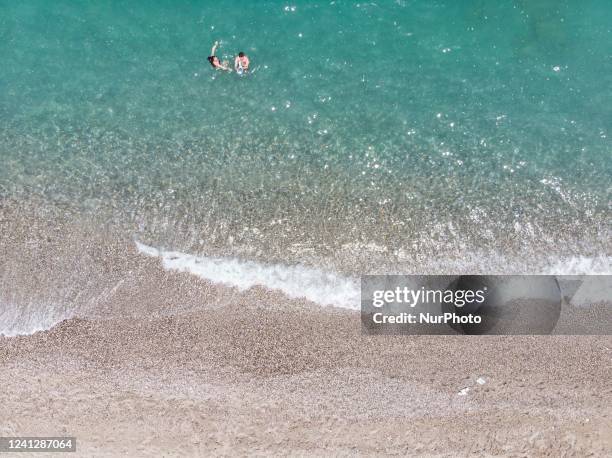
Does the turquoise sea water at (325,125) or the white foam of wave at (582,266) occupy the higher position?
the turquoise sea water at (325,125)

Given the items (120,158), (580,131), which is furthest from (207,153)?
(580,131)

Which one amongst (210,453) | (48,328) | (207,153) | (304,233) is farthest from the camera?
(207,153)

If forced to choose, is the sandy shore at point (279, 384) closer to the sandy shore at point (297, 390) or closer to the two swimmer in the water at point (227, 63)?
the sandy shore at point (297, 390)

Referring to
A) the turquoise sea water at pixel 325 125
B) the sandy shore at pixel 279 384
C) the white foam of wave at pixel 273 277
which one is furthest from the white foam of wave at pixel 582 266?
the white foam of wave at pixel 273 277

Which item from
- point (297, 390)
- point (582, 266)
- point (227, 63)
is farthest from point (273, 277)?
point (582, 266)

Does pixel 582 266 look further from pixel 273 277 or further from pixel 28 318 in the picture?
pixel 28 318

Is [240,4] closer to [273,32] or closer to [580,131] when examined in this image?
[273,32]
